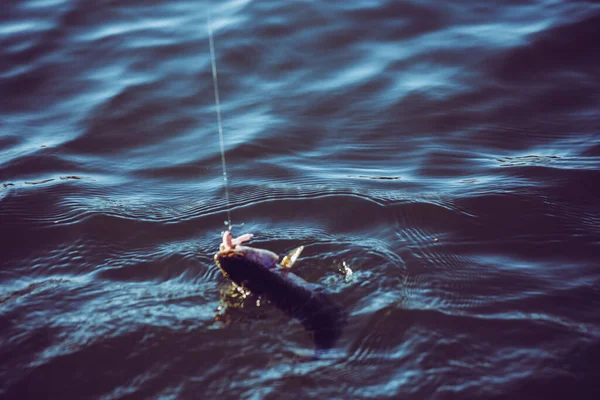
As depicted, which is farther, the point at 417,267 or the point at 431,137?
the point at 431,137

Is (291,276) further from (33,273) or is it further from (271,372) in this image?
(33,273)

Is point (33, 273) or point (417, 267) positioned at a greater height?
point (33, 273)

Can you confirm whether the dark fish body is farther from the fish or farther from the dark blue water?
the dark blue water

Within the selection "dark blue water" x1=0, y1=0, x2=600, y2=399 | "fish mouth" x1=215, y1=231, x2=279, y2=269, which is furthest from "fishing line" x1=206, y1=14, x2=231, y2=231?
"fish mouth" x1=215, y1=231, x2=279, y2=269

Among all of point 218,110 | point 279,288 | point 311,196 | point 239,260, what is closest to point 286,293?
point 279,288

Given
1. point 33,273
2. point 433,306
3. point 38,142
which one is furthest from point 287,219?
point 38,142

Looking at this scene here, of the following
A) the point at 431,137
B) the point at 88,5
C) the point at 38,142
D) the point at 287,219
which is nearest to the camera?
the point at 287,219

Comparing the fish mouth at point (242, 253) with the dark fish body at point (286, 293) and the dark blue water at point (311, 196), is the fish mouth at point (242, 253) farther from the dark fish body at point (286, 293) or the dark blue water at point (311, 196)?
the dark blue water at point (311, 196)

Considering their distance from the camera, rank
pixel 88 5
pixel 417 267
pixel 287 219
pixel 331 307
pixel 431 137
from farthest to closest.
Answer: pixel 88 5 → pixel 431 137 → pixel 287 219 → pixel 417 267 → pixel 331 307

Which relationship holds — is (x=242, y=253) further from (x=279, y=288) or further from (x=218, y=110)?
(x=218, y=110)
